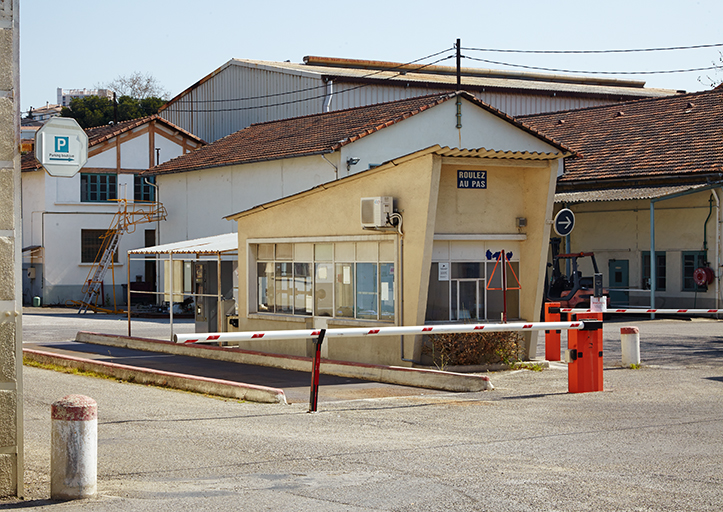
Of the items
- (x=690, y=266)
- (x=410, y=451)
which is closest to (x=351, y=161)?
(x=690, y=266)

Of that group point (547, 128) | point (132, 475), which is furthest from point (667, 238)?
point (132, 475)

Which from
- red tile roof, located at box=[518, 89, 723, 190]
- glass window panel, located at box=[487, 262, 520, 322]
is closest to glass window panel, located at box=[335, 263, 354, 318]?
glass window panel, located at box=[487, 262, 520, 322]

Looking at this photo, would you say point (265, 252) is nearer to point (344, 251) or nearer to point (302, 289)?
point (302, 289)

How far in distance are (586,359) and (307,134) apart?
22690mm

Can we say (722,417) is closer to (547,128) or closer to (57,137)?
(57,137)

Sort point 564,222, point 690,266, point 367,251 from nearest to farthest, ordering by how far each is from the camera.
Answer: point 367,251
point 564,222
point 690,266

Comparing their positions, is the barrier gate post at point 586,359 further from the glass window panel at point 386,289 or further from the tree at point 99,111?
the tree at point 99,111

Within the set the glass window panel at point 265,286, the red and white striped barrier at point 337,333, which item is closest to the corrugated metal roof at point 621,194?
the glass window panel at point 265,286

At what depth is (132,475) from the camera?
7.38 meters

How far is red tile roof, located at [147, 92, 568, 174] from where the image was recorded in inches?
1156

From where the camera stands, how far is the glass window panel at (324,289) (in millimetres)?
17083

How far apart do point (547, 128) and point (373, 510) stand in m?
34.5

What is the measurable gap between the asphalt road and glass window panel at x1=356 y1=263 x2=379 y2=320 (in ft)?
11.5

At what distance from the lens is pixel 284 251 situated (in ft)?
59.5
